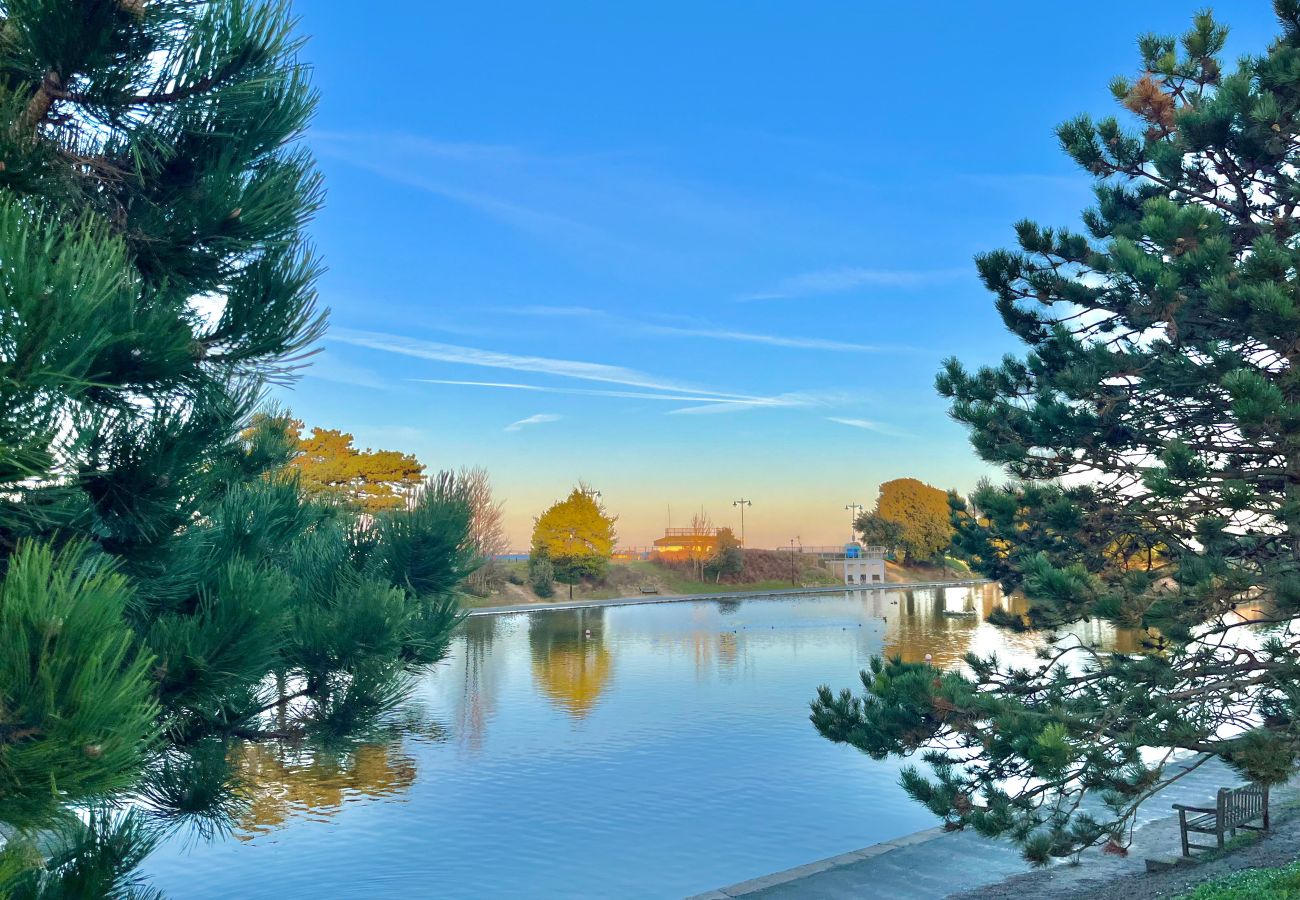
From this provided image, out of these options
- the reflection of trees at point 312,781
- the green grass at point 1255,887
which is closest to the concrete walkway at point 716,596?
the reflection of trees at point 312,781

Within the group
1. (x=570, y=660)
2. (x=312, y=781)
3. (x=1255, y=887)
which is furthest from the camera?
(x=570, y=660)

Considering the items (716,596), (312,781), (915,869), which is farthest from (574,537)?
(915,869)

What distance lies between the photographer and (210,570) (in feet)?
18.0

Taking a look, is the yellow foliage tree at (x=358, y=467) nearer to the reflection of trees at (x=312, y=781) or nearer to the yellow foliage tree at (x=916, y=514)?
the reflection of trees at (x=312, y=781)

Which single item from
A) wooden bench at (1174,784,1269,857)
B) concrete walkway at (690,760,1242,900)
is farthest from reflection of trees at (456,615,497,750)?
wooden bench at (1174,784,1269,857)

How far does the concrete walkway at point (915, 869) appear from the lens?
10.8m

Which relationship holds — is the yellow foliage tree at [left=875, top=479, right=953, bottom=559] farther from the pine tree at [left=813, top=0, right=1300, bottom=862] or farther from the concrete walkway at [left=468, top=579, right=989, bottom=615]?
the pine tree at [left=813, top=0, right=1300, bottom=862]

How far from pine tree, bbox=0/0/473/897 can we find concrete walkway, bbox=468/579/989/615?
3384cm

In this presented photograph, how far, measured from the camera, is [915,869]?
11.5 m

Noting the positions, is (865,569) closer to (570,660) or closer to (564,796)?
(570,660)

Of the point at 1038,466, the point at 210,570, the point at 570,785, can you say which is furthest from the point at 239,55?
the point at 570,785

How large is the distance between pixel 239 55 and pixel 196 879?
11741 millimetres

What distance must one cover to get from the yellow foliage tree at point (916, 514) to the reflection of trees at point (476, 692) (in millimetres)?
66890

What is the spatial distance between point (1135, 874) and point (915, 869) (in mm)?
2400
